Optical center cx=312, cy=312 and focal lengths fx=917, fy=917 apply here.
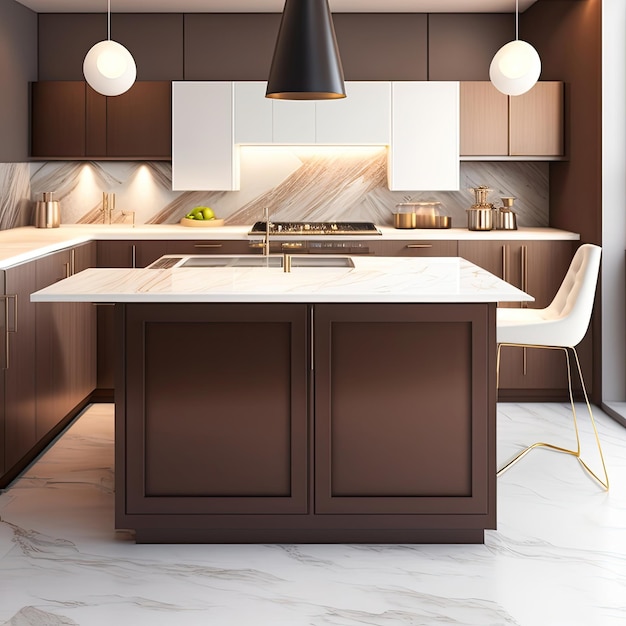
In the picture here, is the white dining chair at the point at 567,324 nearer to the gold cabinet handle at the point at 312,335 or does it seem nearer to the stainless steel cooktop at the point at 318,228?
the gold cabinet handle at the point at 312,335

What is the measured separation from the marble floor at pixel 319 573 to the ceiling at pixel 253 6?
335 cm

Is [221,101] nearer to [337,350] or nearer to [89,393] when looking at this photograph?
[89,393]

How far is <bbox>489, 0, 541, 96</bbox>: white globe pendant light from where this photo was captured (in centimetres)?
482

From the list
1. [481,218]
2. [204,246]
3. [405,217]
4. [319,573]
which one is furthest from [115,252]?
[319,573]

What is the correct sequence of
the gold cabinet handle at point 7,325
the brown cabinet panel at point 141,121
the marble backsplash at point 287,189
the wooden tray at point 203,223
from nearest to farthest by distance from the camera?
the gold cabinet handle at point 7,325, the brown cabinet panel at point 141,121, the wooden tray at point 203,223, the marble backsplash at point 287,189

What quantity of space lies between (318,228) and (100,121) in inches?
62.1

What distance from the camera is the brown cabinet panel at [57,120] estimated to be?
5.95 m

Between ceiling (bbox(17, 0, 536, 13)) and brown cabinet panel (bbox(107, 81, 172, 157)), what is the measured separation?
53 centimetres

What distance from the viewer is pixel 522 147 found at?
232 inches

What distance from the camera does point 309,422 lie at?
10.6 ft

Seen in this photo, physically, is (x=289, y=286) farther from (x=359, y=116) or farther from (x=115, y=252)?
(x=359, y=116)

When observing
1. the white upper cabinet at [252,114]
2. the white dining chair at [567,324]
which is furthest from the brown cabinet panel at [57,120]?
the white dining chair at [567,324]

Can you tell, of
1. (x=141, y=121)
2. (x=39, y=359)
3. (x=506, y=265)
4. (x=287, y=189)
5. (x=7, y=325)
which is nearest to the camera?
(x=7, y=325)

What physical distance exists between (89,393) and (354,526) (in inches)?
107
